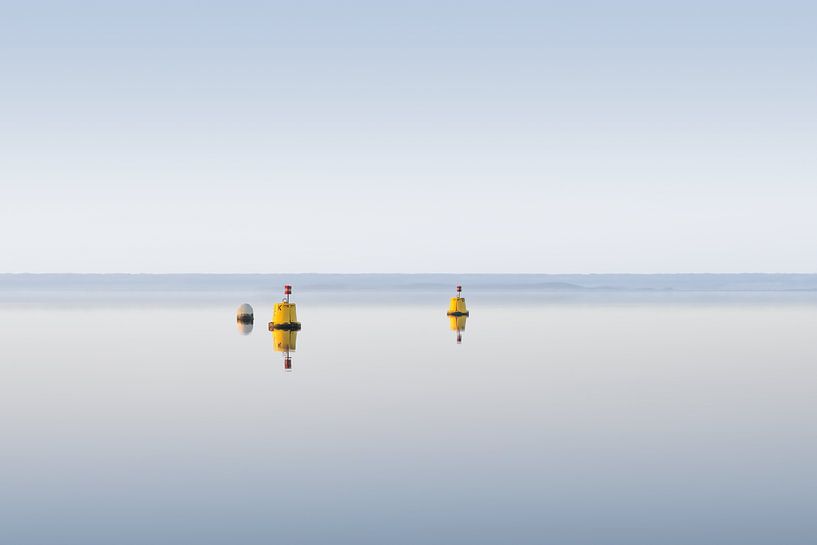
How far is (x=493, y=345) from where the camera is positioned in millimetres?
31250

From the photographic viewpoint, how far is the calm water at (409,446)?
9.95 metres

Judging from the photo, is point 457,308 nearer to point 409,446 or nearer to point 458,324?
point 458,324

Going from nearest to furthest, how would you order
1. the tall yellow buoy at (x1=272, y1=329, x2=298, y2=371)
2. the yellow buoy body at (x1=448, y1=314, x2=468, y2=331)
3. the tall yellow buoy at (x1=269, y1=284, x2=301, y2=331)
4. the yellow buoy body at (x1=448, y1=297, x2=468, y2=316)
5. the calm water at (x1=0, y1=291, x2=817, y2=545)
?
the calm water at (x1=0, y1=291, x2=817, y2=545) < the tall yellow buoy at (x1=272, y1=329, x2=298, y2=371) < the tall yellow buoy at (x1=269, y1=284, x2=301, y2=331) < the yellow buoy body at (x1=448, y1=314, x2=468, y2=331) < the yellow buoy body at (x1=448, y1=297, x2=468, y2=316)

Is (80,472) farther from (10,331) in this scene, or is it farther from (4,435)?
(10,331)

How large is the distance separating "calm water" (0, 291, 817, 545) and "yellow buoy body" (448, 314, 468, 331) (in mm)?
10904

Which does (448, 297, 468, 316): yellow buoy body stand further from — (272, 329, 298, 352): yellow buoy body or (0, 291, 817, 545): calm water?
(0, 291, 817, 545): calm water

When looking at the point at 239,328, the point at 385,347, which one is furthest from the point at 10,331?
the point at 385,347

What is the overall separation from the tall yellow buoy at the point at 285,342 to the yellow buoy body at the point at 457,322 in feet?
22.5

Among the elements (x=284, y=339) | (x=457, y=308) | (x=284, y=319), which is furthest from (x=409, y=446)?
(x=457, y=308)

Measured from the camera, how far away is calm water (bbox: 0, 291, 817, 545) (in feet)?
32.7

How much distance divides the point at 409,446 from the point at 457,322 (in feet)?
100

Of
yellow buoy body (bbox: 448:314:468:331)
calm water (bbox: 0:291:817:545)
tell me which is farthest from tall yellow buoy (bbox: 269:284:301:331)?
calm water (bbox: 0:291:817:545)

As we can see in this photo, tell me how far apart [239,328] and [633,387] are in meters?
23.3

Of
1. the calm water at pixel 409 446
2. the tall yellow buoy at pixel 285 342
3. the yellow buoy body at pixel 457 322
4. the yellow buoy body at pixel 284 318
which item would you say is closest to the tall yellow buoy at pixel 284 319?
the yellow buoy body at pixel 284 318
